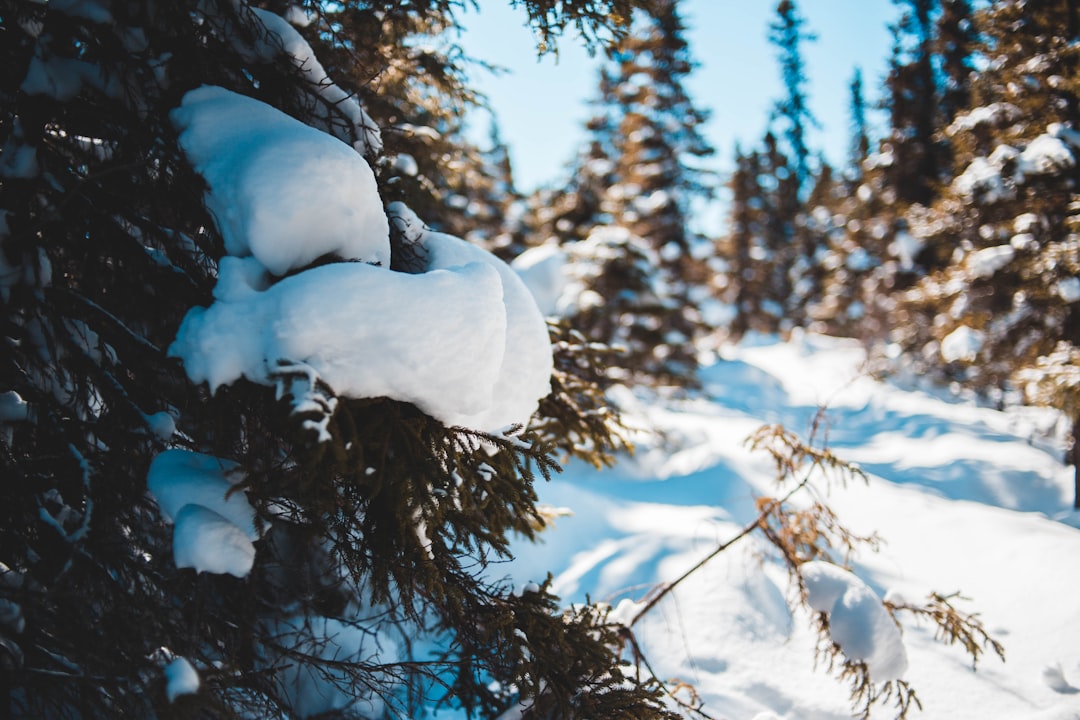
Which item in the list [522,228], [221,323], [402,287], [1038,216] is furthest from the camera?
[522,228]

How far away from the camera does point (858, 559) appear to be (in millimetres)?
6164

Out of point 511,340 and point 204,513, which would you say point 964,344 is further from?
point 204,513

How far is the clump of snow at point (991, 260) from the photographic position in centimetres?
747

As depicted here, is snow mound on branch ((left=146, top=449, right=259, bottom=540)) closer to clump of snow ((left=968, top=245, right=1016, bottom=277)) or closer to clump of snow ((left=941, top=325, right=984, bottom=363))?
clump of snow ((left=968, top=245, right=1016, bottom=277))

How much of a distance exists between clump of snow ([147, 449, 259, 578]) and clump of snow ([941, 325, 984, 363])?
10696 mm

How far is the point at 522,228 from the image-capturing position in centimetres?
1703

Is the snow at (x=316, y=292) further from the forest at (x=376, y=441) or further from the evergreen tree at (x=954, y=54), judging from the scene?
Result: the evergreen tree at (x=954, y=54)

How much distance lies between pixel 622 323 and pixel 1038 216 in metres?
6.99

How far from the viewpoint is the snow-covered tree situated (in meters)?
1.77

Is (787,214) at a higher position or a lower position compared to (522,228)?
higher

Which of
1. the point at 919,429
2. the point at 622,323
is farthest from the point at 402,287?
the point at 919,429

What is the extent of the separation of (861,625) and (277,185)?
13.8ft

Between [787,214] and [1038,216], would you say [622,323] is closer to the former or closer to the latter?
[1038,216]

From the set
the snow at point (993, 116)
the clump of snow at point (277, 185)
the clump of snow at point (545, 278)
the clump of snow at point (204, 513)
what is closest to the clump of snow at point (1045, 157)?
the snow at point (993, 116)
